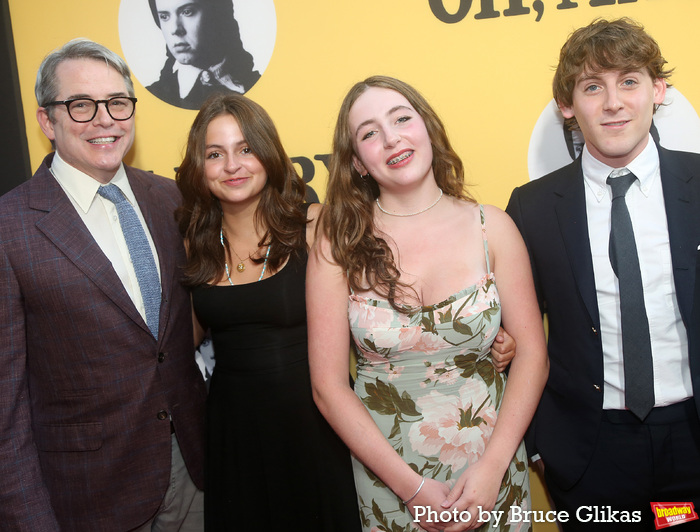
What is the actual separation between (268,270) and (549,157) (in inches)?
48.5

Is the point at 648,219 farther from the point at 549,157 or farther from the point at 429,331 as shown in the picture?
the point at 429,331

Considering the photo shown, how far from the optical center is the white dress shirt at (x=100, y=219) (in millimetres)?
1902

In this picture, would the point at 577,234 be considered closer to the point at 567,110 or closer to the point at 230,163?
the point at 567,110

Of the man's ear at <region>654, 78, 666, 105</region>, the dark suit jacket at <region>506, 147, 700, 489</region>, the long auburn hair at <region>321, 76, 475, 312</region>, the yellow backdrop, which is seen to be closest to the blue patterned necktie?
the yellow backdrop

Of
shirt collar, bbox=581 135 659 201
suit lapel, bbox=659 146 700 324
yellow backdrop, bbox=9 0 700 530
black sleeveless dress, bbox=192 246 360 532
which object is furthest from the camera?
yellow backdrop, bbox=9 0 700 530

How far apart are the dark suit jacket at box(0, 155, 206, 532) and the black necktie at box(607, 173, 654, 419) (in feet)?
4.81

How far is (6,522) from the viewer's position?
1762 millimetres

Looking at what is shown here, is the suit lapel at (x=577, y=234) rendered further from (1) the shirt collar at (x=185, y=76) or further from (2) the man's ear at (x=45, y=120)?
(2) the man's ear at (x=45, y=120)

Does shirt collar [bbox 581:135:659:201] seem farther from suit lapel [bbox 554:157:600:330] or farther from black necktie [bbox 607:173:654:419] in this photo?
black necktie [bbox 607:173:654:419]

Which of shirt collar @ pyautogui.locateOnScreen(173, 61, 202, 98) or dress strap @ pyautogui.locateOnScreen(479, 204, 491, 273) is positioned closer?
dress strap @ pyautogui.locateOnScreen(479, 204, 491, 273)

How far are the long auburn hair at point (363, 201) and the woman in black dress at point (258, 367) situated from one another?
21 centimetres

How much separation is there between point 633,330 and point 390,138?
3.14 feet

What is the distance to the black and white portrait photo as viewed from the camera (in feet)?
7.95

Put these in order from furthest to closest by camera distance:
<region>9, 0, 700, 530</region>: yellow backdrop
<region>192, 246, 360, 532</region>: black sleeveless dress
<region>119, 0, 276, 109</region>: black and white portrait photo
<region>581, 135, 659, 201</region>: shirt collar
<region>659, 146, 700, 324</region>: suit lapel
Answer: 1. <region>119, 0, 276, 109</region>: black and white portrait photo
2. <region>9, 0, 700, 530</region>: yellow backdrop
3. <region>192, 246, 360, 532</region>: black sleeveless dress
4. <region>581, 135, 659, 201</region>: shirt collar
5. <region>659, 146, 700, 324</region>: suit lapel
